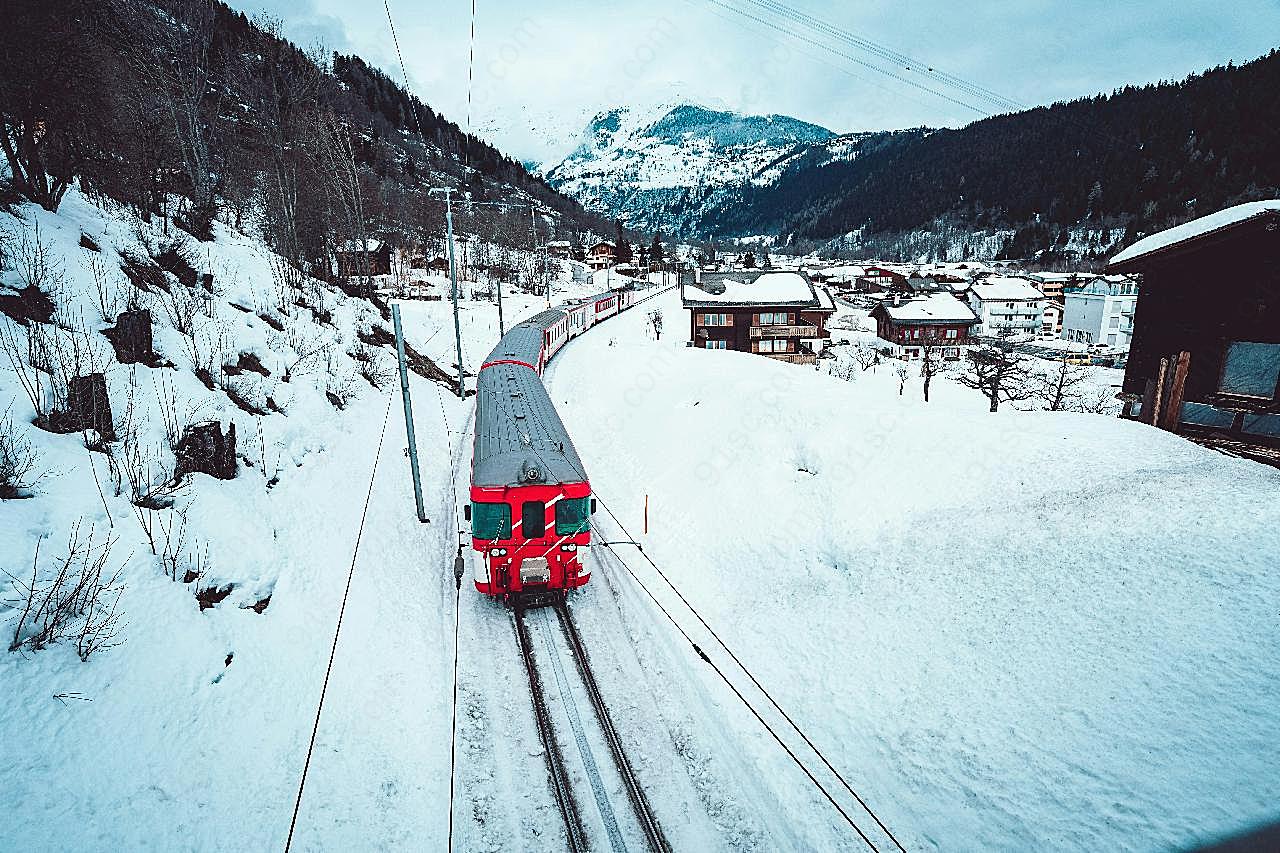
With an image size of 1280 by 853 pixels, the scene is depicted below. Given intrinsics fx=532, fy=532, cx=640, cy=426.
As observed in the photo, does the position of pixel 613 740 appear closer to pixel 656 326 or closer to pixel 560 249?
pixel 656 326

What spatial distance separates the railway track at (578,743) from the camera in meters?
6.00

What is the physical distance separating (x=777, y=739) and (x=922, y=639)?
116 inches

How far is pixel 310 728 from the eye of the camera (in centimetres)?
662

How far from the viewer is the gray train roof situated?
30.5 ft

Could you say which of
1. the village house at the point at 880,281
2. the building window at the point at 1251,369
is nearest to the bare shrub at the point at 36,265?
the building window at the point at 1251,369

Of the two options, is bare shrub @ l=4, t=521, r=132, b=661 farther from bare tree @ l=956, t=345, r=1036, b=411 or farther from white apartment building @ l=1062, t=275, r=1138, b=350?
white apartment building @ l=1062, t=275, r=1138, b=350

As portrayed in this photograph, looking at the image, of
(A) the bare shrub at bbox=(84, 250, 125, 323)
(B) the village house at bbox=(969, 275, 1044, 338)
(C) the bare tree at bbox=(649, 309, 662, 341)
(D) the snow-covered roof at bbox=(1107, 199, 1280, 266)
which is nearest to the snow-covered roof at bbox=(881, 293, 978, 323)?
(B) the village house at bbox=(969, 275, 1044, 338)

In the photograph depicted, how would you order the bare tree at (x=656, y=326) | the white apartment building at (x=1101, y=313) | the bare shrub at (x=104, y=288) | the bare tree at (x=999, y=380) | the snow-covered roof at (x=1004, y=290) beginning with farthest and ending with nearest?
the snow-covered roof at (x=1004, y=290)
the white apartment building at (x=1101, y=313)
the bare tree at (x=656, y=326)
the bare tree at (x=999, y=380)
the bare shrub at (x=104, y=288)

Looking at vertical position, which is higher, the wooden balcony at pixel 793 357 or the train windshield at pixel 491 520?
the wooden balcony at pixel 793 357

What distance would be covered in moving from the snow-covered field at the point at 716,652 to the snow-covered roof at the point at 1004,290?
267 feet

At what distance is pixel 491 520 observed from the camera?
9016mm

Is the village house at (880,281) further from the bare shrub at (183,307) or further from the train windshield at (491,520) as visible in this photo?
the bare shrub at (183,307)

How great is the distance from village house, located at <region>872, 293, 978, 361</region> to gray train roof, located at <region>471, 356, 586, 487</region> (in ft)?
168

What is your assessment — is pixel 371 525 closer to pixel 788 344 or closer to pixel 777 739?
pixel 777 739
